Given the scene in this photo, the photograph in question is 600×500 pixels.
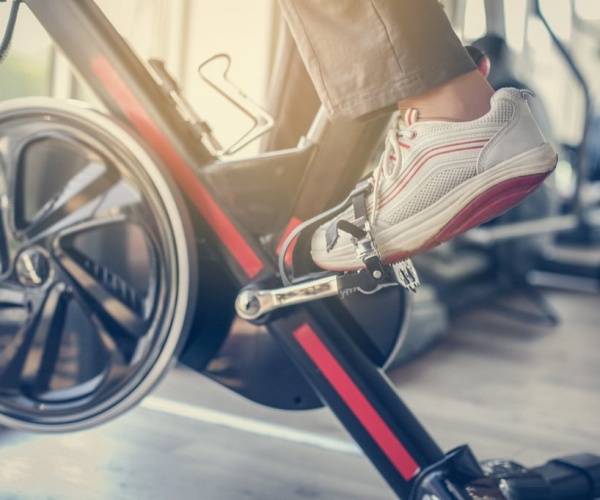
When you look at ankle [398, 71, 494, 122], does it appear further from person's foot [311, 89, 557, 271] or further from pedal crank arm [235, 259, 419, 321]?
pedal crank arm [235, 259, 419, 321]

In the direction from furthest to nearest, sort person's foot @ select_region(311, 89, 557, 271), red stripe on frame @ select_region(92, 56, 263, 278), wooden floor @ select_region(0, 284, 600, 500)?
wooden floor @ select_region(0, 284, 600, 500) < red stripe on frame @ select_region(92, 56, 263, 278) < person's foot @ select_region(311, 89, 557, 271)

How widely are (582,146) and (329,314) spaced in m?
2.11

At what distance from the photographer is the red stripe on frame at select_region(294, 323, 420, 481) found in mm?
1045

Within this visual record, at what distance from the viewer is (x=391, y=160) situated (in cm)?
97

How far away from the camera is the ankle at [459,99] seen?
3.01 feet

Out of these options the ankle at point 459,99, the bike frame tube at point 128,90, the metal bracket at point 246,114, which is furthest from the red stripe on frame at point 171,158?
the ankle at point 459,99

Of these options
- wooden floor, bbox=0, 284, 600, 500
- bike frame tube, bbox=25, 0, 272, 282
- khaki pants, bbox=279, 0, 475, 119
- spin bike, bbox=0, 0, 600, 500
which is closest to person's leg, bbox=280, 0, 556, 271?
khaki pants, bbox=279, 0, 475, 119

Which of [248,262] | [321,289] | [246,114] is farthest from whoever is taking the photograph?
[246,114]

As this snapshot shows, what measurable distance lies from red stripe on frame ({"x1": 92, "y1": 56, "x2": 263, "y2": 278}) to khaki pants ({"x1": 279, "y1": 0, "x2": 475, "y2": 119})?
10.2 inches

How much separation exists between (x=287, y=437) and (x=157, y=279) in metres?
0.51

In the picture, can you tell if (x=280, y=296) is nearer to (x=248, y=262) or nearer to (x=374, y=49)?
(x=248, y=262)

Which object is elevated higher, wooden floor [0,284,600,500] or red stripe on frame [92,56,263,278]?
red stripe on frame [92,56,263,278]

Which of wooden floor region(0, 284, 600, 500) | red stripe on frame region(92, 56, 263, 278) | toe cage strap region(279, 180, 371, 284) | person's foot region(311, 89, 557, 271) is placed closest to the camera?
person's foot region(311, 89, 557, 271)

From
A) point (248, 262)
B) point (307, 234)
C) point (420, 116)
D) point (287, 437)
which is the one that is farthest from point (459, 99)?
point (287, 437)
